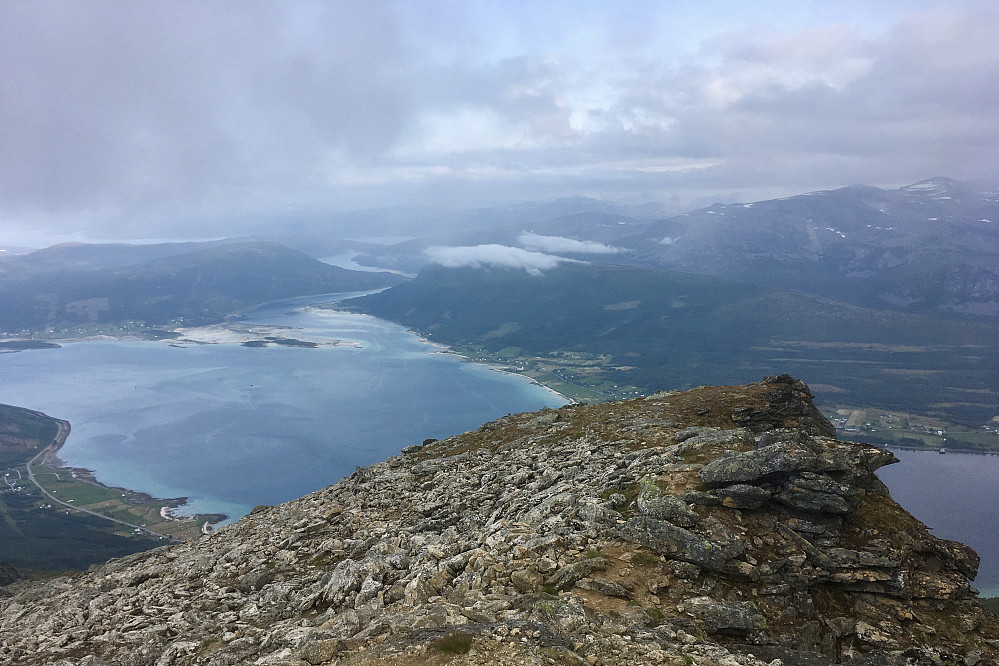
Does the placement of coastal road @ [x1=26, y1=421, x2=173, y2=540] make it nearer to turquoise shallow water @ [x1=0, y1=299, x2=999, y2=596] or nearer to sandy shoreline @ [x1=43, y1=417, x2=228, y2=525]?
sandy shoreline @ [x1=43, y1=417, x2=228, y2=525]

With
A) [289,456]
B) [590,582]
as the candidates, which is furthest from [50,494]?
[590,582]

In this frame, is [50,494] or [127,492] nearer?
[127,492]

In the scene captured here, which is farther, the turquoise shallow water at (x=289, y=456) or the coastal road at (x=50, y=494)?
the turquoise shallow water at (x=289, y=456)

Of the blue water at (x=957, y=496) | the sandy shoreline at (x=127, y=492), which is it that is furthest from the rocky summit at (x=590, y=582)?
the blue water at (x=957, y=496)

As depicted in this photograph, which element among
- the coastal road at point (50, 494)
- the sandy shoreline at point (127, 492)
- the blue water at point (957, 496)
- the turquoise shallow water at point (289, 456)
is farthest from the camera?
the turquoise shallow water at point (289, 456)

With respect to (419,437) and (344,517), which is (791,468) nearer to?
(344,517)

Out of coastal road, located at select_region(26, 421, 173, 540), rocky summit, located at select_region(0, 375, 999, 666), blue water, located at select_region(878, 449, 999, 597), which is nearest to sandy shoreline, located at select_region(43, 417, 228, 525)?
coastal road, located at select_region(26, 421, 173, 540)

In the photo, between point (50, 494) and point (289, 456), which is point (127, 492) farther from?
point (289, 456)

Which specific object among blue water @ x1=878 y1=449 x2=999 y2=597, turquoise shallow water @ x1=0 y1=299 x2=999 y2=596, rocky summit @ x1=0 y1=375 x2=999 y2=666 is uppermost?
rocky summit @ x1=0 y1=375 x2=999 y2=666

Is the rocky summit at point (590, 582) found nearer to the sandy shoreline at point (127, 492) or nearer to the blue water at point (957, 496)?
the sandy shoreline at point (127, 492)

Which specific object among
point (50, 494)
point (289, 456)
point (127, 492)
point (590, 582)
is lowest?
point (50, 494)
